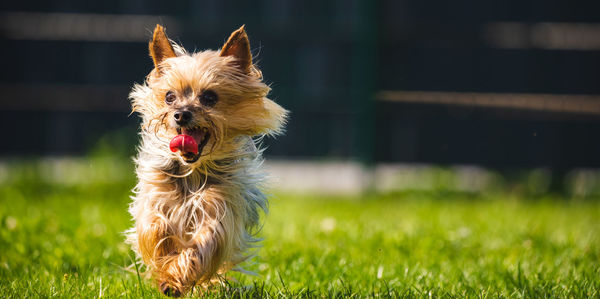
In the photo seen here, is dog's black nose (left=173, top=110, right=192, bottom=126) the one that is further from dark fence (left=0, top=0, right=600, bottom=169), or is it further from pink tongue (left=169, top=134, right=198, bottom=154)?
dark fence (left=0, top=0, right=600, bottom=169)

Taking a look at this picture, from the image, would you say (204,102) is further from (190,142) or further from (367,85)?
(367,85)

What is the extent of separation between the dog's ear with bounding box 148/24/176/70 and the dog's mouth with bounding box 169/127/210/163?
45 centimetres

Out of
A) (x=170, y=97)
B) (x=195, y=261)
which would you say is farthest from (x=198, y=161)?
(x=195, y=261)

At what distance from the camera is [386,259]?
14.5 ft

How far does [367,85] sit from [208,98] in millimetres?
4883

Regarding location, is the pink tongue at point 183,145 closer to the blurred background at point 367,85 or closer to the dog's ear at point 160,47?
the dog's ear at point 160,47

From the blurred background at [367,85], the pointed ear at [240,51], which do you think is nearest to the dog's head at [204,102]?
the pointed ear at [240,51]

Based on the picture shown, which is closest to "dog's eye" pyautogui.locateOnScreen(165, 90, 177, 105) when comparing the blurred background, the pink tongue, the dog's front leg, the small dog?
the small dog

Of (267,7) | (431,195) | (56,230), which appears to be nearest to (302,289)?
(56,230)

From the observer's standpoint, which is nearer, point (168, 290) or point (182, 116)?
point (182, 116)

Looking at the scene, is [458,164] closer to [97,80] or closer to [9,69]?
[97,80]

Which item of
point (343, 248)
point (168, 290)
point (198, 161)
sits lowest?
point (343, 248)

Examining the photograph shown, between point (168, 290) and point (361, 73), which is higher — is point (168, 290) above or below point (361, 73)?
below

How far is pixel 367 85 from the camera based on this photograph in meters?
7.95
